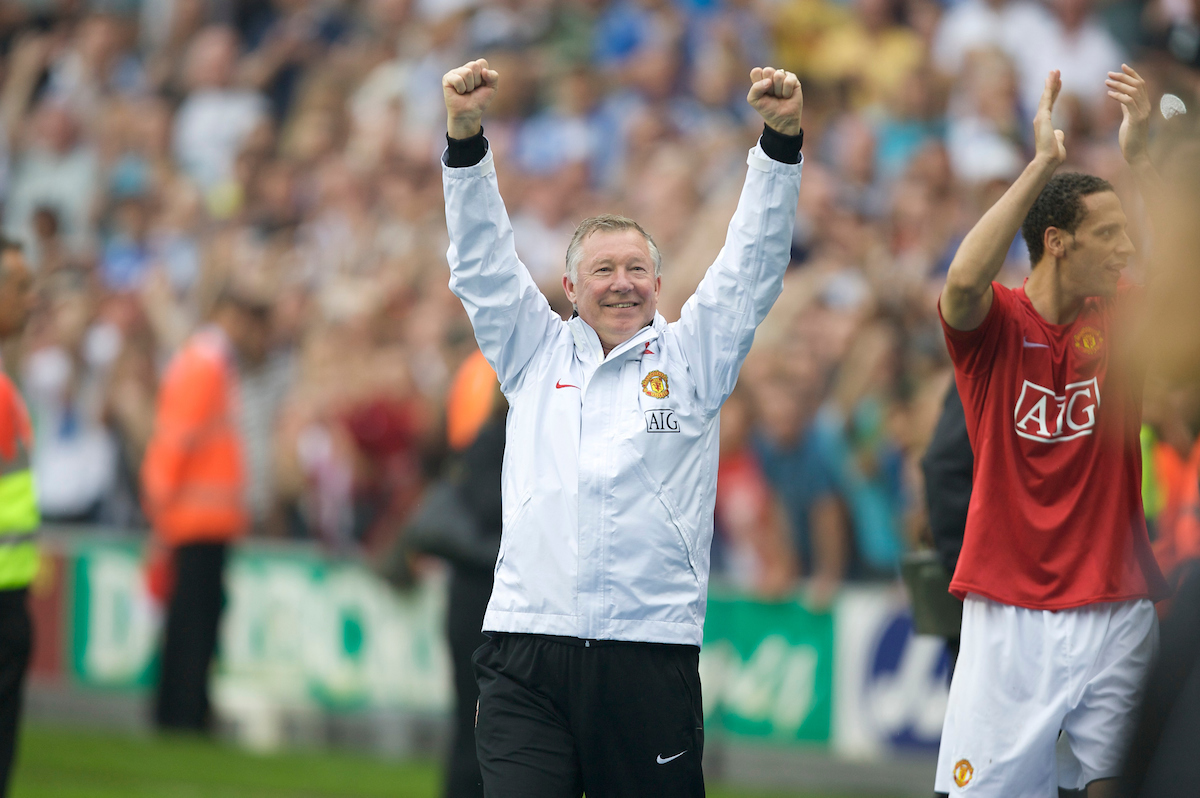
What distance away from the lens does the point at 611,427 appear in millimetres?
4559

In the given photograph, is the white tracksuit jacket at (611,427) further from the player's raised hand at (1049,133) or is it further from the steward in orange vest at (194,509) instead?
the steward in orange vest at (194,509)

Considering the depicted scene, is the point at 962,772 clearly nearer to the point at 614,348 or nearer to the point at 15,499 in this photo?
the point at 614,348

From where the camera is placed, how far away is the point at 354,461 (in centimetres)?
1141

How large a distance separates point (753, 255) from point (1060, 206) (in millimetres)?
964

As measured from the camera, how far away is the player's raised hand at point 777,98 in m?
4.46

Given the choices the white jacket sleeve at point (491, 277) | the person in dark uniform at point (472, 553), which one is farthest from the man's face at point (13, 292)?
the white jacket sleeve at point (491, 277)

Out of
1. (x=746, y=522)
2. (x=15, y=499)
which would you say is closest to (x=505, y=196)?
(x=746, y=522)

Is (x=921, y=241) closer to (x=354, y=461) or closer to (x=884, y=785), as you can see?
(x=884, y=785)

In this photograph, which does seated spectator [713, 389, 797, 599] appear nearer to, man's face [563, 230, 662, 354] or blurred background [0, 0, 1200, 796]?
blurred background [0, 0, 1200, 796]

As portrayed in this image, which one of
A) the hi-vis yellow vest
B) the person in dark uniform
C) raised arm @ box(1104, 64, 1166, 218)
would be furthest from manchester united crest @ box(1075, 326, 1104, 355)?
the hi-vis yellow vest

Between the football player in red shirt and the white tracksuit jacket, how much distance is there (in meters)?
0.65

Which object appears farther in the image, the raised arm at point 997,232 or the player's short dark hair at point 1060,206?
the player's short dark hair at point 1060,206

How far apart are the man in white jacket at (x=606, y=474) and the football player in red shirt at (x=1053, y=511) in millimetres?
688

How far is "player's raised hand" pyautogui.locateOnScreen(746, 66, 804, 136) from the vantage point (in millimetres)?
4465
